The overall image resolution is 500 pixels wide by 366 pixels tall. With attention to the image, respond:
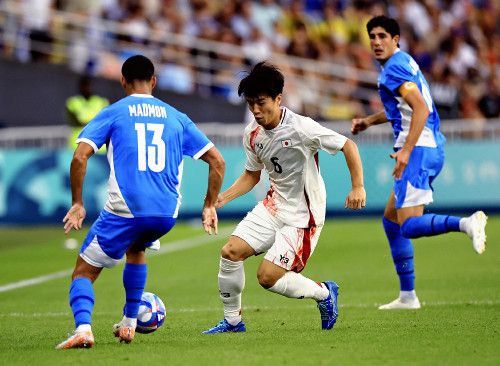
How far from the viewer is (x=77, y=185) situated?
6.08 metres

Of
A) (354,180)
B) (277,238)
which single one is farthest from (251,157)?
(354,180)

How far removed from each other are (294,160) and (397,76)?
1.38 meters

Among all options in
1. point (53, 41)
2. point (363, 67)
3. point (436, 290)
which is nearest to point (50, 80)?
point (53, 41)

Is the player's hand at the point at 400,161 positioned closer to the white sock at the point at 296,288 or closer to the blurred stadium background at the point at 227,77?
the white sock at the point at 296,288

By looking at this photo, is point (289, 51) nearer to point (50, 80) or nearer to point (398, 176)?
point (50, 80)

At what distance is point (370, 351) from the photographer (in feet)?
18.9

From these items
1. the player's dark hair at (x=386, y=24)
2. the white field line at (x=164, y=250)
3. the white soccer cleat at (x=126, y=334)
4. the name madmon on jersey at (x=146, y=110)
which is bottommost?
the white field line at (x=164, y=250)

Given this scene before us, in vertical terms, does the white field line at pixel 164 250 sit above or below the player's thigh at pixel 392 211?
below

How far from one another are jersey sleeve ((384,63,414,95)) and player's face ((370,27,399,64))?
0.63ft

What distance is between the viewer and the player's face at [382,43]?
789 centimetres

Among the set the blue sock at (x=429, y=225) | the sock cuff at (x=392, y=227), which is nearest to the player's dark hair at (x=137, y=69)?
the blue sock at (x=429, y=225)

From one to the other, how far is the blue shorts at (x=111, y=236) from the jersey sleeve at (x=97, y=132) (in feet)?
1.59

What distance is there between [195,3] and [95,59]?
3.08m

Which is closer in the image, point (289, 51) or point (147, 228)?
point (147, 228)
